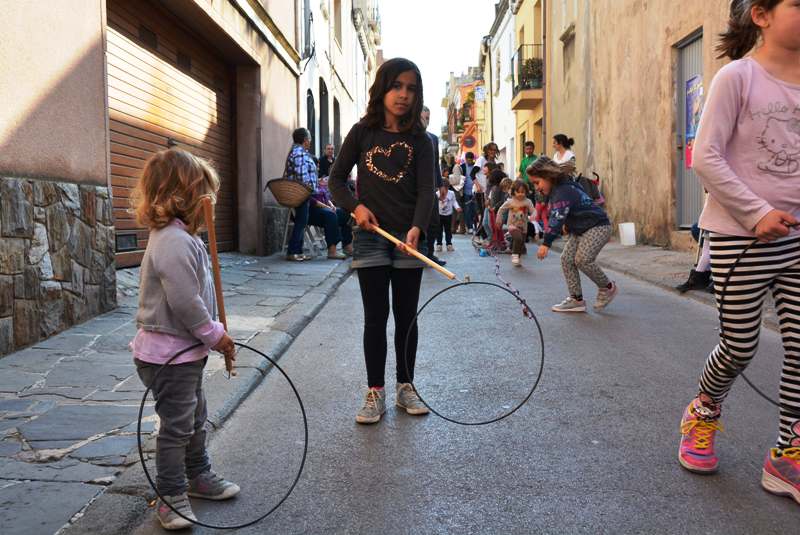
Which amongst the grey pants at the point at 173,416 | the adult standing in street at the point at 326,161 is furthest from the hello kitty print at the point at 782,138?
the adult standing in street at the point at 326,161

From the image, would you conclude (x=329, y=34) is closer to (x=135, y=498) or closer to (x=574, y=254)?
(x=574, y=254)

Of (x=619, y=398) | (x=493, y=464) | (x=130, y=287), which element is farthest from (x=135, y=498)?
(x=130, y=287)

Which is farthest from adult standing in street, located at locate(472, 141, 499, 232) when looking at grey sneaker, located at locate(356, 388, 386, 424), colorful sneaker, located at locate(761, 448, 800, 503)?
colorful sneaker, located at locate(761, 448, 800, 503)

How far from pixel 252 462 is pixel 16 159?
3.09 metres

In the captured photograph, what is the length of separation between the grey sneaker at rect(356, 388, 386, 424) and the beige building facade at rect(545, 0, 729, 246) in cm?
836

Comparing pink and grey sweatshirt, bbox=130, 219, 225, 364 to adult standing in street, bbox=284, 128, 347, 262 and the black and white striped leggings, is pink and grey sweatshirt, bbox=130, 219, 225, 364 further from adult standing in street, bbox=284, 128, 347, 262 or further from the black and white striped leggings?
adult standing in street, bbox=284, 128, 347, 262

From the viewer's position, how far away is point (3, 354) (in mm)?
4805

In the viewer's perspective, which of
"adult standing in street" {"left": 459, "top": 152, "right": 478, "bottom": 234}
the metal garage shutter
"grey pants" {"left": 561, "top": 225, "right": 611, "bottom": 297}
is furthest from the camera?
"adult standing in street" {"left": 459, "top": 152, "right": 478, "bottom": 234}

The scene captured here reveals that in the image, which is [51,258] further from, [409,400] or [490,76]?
[490,76]

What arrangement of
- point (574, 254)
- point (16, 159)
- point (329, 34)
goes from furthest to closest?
point (329, 34)
point (574, 254)
point (16, 159)

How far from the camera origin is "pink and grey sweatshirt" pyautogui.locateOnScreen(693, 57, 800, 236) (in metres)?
2.77

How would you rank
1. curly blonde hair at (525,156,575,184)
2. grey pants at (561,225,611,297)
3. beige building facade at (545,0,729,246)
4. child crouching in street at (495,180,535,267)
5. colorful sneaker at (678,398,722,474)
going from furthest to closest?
1. beige building facade at (545,0,729,246)
2. child crouching in street at (495,180,535,267)
3. grey pants at (561,225,611,297)
4. curly blonde hair at (525,156,575,184)
5. colorful sneaker at (678,398,722,474)

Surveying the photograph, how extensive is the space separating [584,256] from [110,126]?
15.2 feet

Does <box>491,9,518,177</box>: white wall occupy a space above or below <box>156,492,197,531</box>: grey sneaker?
above
